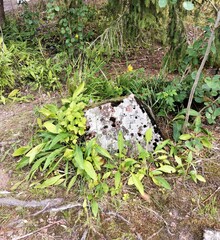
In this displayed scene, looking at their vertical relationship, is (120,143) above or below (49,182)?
above

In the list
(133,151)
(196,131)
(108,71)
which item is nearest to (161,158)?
(133,151)

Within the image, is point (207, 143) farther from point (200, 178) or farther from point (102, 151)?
point (102, 151)

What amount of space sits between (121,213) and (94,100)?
1.18 meters

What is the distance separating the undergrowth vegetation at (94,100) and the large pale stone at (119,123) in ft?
0.28

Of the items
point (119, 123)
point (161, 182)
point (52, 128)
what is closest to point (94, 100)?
point (119, 123)

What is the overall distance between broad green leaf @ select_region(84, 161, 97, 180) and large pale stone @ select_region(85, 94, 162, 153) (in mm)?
296

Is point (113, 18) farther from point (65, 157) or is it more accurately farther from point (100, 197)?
point (100, 197)

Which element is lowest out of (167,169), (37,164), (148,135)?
(167,169)

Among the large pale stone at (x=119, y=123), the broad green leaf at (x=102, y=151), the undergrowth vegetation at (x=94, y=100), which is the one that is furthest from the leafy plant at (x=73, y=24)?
the broad green leaf at (x=102, y=151)

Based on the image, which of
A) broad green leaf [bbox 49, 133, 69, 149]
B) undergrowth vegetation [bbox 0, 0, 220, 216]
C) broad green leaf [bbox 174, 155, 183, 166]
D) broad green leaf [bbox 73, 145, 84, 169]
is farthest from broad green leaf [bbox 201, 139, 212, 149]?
broad green leaf [bbox 49, 133, 69, 149]

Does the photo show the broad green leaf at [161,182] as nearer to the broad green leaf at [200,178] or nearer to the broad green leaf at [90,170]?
the broad green leaf at [200,178]

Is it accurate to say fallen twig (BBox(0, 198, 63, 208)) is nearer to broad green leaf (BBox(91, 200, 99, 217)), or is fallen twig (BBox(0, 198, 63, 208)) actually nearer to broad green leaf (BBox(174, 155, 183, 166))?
broad green leaf (BBox(91, 200, 99, 217))

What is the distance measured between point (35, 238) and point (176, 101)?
1.88 m

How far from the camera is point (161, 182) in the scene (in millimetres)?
2387
